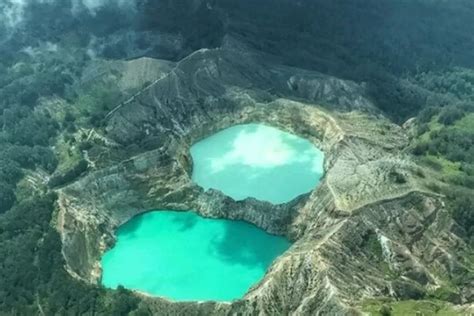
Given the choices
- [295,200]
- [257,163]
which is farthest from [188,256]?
[257,163]

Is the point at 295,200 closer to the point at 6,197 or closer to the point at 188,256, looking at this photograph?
the point at 188,256

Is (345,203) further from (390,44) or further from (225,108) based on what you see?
(390,44)

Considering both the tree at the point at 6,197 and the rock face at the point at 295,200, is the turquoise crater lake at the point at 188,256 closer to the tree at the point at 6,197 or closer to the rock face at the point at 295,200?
the rock face at the point at 295,200

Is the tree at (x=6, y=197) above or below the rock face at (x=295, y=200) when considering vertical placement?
below

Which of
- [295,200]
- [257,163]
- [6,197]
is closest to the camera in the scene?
[295,200]

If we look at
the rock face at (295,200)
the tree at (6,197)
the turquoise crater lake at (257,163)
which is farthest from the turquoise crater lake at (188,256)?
the tree at (6,197)

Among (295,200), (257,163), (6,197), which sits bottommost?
(6,197)
